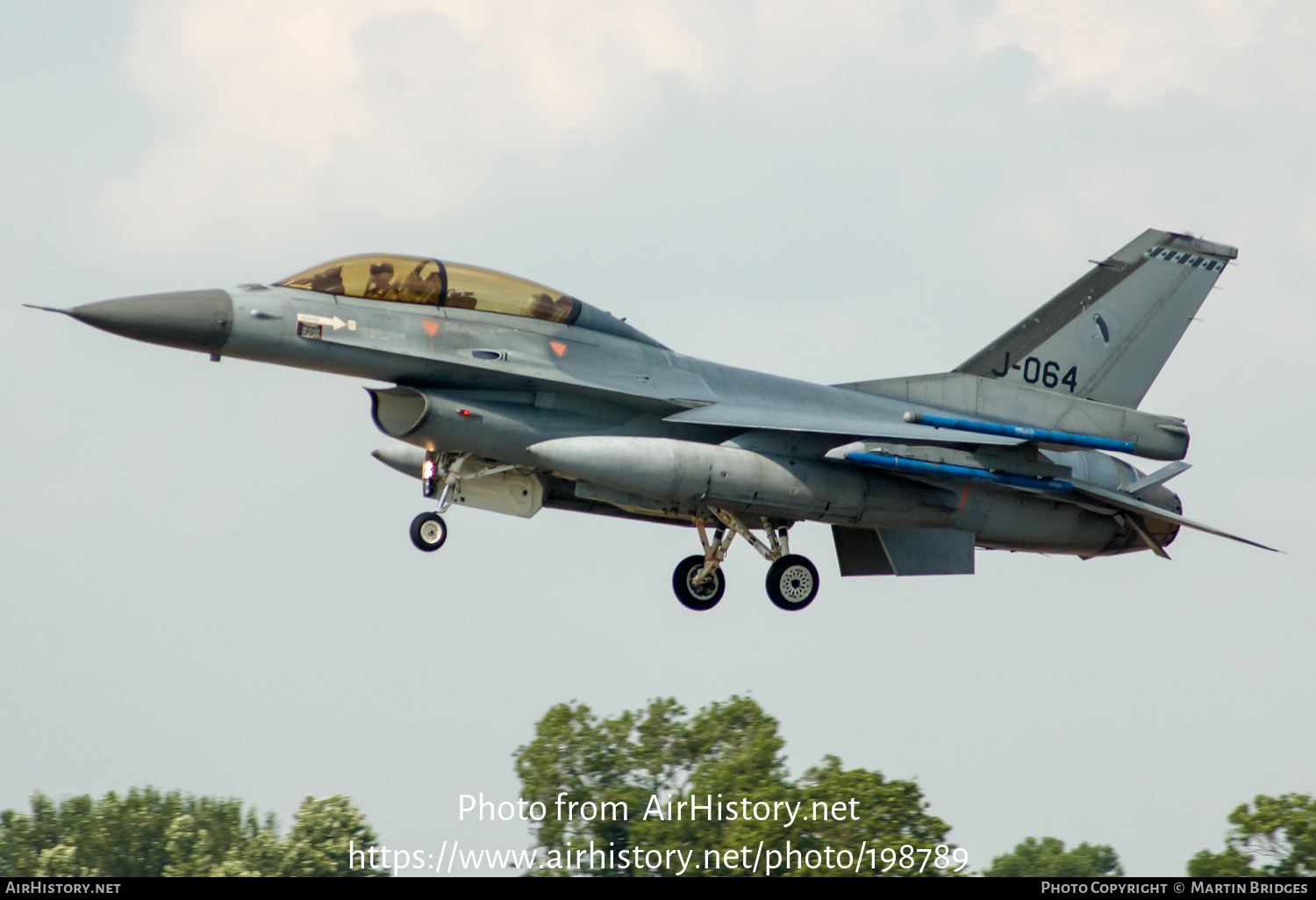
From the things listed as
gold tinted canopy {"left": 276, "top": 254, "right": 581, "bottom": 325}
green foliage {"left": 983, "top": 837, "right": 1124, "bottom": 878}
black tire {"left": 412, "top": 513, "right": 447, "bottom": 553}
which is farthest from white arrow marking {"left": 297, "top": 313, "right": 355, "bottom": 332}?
green foliage {"left": 983, "top": 837, "right": 1124, "bottom": 878}

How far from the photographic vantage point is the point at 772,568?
18.7m

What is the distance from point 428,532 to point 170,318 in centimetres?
319

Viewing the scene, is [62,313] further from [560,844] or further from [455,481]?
[560,844]

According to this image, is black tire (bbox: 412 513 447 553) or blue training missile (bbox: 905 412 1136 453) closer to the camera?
black tire (bbox: 412 513 447 553)

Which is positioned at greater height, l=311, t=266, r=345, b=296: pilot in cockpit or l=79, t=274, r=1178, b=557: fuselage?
l=311, t=266, r=345, b=296: pilot in cockpit

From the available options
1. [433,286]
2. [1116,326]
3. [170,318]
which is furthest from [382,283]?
[1116,326]

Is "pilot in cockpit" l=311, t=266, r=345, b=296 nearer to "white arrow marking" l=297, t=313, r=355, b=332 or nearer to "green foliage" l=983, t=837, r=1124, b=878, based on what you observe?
"white arrow marking" l=297, t=313, r=355, b=332

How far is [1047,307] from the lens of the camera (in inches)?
816

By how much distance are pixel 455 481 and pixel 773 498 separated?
126 inches

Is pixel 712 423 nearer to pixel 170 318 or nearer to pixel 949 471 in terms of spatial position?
pixel 949 471

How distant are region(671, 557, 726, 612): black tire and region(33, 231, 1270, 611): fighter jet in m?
0.03

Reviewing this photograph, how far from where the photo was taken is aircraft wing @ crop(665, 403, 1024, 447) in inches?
680

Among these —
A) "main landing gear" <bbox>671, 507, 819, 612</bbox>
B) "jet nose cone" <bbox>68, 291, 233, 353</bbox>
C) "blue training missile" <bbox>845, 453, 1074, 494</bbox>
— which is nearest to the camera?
"jet nose cone" <bbox>68, 291, 233, 353</bbox>
